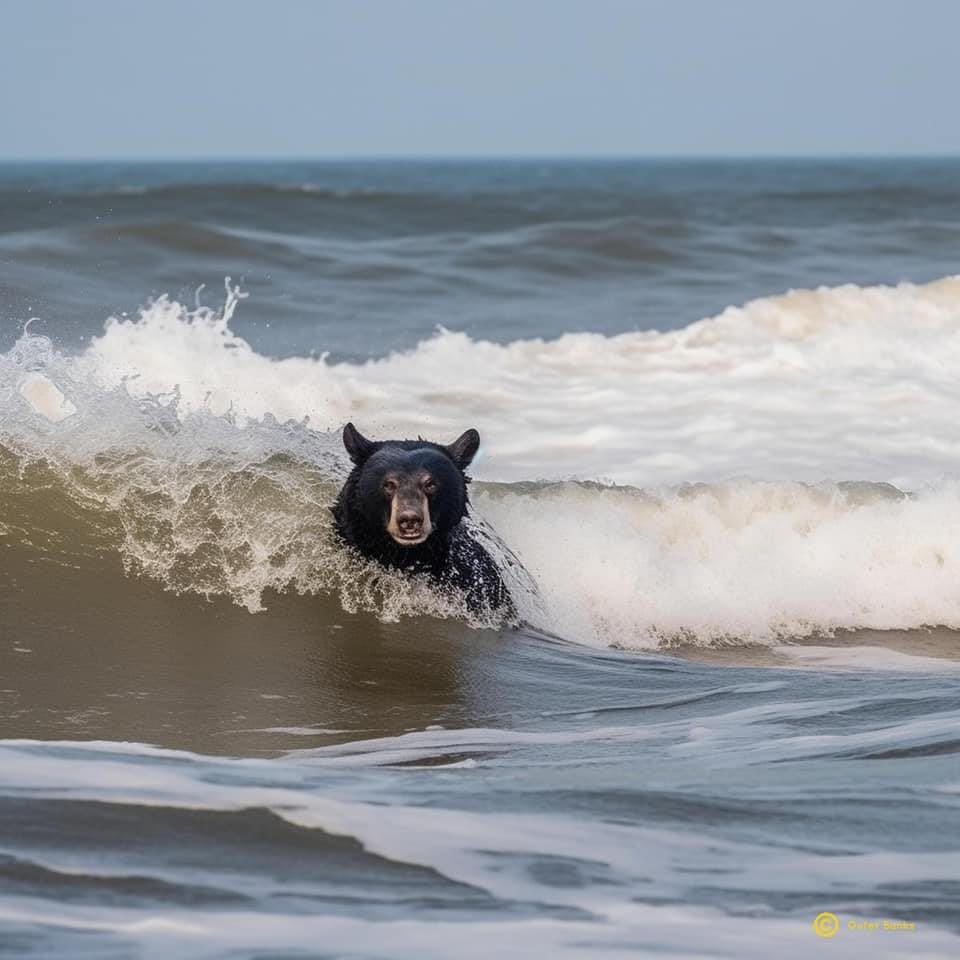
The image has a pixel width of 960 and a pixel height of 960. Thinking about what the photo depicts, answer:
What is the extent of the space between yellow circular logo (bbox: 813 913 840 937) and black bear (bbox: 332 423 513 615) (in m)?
4.10

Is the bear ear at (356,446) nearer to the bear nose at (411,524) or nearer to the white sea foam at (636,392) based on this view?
the bear nose at (411,524)

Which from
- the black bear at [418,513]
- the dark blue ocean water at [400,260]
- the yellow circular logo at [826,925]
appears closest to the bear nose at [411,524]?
the black bear at [418,513]

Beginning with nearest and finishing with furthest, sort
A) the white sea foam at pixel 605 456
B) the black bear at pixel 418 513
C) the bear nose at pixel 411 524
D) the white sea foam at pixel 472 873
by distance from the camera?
the white sea foam at pixel 472 873 → the bear nose at pixel 411 524 → the black bear at pixel 418 513 → the white sea foam at pixel 605 456

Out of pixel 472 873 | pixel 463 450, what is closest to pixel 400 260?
pixel 463 450

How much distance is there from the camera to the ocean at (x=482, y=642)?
4.27 m

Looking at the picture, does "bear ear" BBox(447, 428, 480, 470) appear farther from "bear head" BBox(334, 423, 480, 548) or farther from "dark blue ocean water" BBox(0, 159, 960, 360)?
"dark blue ocean water" BBox(0, 159, 960, 360)

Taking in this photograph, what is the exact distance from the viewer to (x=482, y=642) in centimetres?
845

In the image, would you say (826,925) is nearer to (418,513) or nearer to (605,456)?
(418,513)

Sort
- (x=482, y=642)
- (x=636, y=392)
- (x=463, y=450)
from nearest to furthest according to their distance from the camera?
(x=482, y=642) → (x=463, y=450) → (x=636, y=392)

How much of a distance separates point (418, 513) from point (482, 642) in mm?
779

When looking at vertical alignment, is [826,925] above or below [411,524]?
below

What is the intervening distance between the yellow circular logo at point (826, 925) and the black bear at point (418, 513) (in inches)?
161

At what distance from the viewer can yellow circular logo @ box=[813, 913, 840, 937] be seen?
4.07 meters

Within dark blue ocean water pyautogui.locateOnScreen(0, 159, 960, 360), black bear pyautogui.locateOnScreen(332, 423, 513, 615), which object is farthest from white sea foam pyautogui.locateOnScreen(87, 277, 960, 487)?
black bear pyautogui.locateOnScreen(332, 423, 513, 615)
